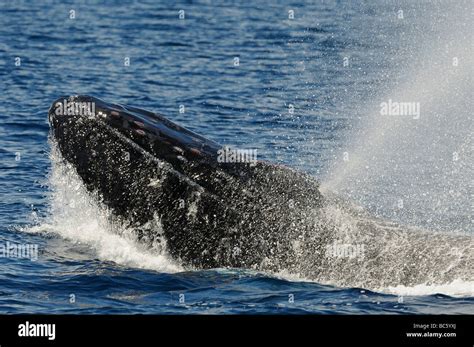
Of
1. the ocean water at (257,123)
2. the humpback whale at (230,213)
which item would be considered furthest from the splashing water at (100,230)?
the humpback whale at (230,213)

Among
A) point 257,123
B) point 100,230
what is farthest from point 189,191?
point 257,123

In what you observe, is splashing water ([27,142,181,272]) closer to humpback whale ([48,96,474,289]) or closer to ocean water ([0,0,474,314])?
ocean water ([0,0,474,314])

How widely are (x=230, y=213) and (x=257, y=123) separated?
12.8 meters

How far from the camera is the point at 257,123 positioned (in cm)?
2747

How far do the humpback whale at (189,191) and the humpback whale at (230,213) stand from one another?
0.05 ft

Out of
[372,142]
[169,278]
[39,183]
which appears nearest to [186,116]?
[372,142]

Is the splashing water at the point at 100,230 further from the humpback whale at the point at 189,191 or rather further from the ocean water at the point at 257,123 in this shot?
the humpback whale at the point at 189,191

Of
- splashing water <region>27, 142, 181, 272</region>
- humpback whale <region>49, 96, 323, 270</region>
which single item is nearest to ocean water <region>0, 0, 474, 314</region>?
splashing water <region>27, 142, 181, 272</region>

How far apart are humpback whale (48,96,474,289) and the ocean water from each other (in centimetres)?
10

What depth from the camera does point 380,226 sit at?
14.9m

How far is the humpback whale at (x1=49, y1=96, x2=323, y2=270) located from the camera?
48.6 ft

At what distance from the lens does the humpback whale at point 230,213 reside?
14570mm

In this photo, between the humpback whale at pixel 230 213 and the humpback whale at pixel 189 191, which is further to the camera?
the humpback whale at pixel 189 191
